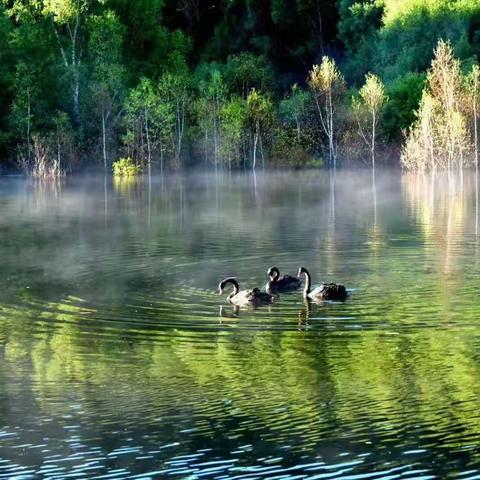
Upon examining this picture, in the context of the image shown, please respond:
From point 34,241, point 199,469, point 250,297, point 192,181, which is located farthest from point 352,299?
point 192,181

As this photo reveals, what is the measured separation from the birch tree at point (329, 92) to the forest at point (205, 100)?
12 cm

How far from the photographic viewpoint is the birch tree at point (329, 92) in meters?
87.2

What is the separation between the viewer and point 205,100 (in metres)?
88.6

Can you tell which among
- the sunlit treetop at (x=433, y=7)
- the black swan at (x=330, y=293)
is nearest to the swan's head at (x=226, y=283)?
the black swan at (x=330, y=293)

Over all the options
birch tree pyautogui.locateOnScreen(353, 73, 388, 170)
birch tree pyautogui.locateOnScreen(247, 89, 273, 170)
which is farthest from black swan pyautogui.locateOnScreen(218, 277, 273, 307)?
birch tree pyautogui.locateOnScreen(247, 89, 273, 170)

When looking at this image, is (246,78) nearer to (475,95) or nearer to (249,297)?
(475,95)

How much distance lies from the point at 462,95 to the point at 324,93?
44.1 feet

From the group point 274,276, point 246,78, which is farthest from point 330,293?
point 246,78

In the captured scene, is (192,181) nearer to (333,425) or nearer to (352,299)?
(352,299)

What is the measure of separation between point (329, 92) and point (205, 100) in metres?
9.58

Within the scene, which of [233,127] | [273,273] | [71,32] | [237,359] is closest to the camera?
[237,359]

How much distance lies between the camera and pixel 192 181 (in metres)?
72.0

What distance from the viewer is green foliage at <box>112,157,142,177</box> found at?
8319 centimetres

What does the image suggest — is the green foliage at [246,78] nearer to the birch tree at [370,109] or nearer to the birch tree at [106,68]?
the birch tree at [370,109]
